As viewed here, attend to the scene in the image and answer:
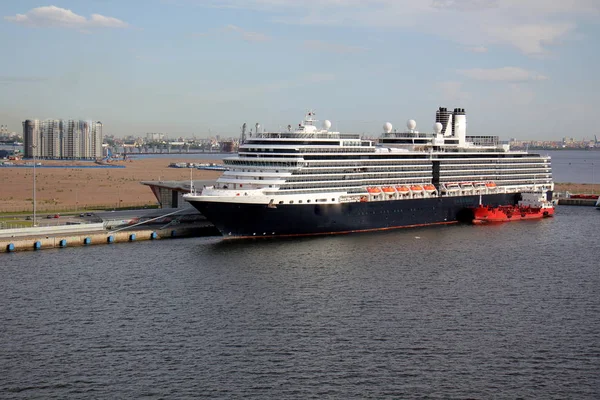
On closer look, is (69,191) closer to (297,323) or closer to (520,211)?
(520,211)

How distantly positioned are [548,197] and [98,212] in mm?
44661

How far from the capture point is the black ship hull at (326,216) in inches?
2114

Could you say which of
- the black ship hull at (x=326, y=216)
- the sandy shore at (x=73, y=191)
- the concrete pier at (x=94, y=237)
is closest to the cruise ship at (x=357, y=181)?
the black ship hull at (x=326, y=216)

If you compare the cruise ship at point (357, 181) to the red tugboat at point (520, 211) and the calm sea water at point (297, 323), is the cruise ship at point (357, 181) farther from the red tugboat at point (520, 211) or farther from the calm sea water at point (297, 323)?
the calm sea water at point (297, 323)

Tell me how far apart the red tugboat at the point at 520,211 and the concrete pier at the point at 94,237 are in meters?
24.9

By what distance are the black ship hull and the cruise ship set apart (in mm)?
72

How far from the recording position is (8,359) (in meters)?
28.2

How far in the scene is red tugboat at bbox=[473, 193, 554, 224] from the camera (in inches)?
2746

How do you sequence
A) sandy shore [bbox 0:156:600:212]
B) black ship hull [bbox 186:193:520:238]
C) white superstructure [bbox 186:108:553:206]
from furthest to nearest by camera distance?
sandy shore [bbox 0:156:600:212], white superstructure [bbox 186:108:553:206], black ship hull [bbox 186:193:520:238]

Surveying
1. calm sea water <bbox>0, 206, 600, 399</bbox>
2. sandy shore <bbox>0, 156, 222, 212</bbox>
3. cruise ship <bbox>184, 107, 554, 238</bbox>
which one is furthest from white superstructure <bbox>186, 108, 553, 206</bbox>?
sandy shore <bbox>0, 156, 222, 212</bbox>

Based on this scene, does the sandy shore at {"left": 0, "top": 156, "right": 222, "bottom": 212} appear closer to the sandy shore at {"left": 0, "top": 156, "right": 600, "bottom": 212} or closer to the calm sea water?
the sandy shore at {"left": 0, "top": 156, "right": 600, "bottom": 212}

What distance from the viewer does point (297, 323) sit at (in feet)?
109

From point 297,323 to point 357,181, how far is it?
29325 millimetres

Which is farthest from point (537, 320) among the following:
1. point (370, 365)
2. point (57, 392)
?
point (57, 392)
